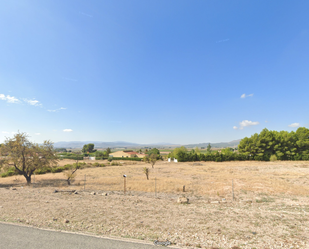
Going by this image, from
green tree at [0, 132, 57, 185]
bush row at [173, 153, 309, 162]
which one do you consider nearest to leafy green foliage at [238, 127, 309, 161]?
bush row at [173, 153, 309, 162]

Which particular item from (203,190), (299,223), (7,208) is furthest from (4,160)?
(299,223)

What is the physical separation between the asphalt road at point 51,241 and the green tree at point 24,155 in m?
18.8

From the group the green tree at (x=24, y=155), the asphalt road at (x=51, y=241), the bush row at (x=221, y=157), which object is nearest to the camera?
the asphalt road at (x=51, y=241)

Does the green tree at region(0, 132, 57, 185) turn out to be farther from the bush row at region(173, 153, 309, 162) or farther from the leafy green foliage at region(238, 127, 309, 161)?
the leafy green foliage at region(238, 127, 309, 161)

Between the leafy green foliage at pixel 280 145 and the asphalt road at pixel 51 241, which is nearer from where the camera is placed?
the asphalt road at pixel 51 241

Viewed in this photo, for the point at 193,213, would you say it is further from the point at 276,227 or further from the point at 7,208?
the point at 7,208

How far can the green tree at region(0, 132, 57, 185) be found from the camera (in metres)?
22.6

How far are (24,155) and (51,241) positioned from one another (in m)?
22.3

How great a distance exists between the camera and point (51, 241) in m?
6.80

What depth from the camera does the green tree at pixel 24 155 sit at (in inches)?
888

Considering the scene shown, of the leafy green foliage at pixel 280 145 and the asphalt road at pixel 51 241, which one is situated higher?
the leafy green foliage at pixel 280 145

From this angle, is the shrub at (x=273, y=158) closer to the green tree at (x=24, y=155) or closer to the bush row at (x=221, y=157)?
the bush row at (x=221, y=157)

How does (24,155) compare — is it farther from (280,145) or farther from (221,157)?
(280,145)

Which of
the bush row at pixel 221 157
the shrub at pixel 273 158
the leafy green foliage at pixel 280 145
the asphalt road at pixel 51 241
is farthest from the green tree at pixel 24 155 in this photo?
the shrub at pixel 273 158
